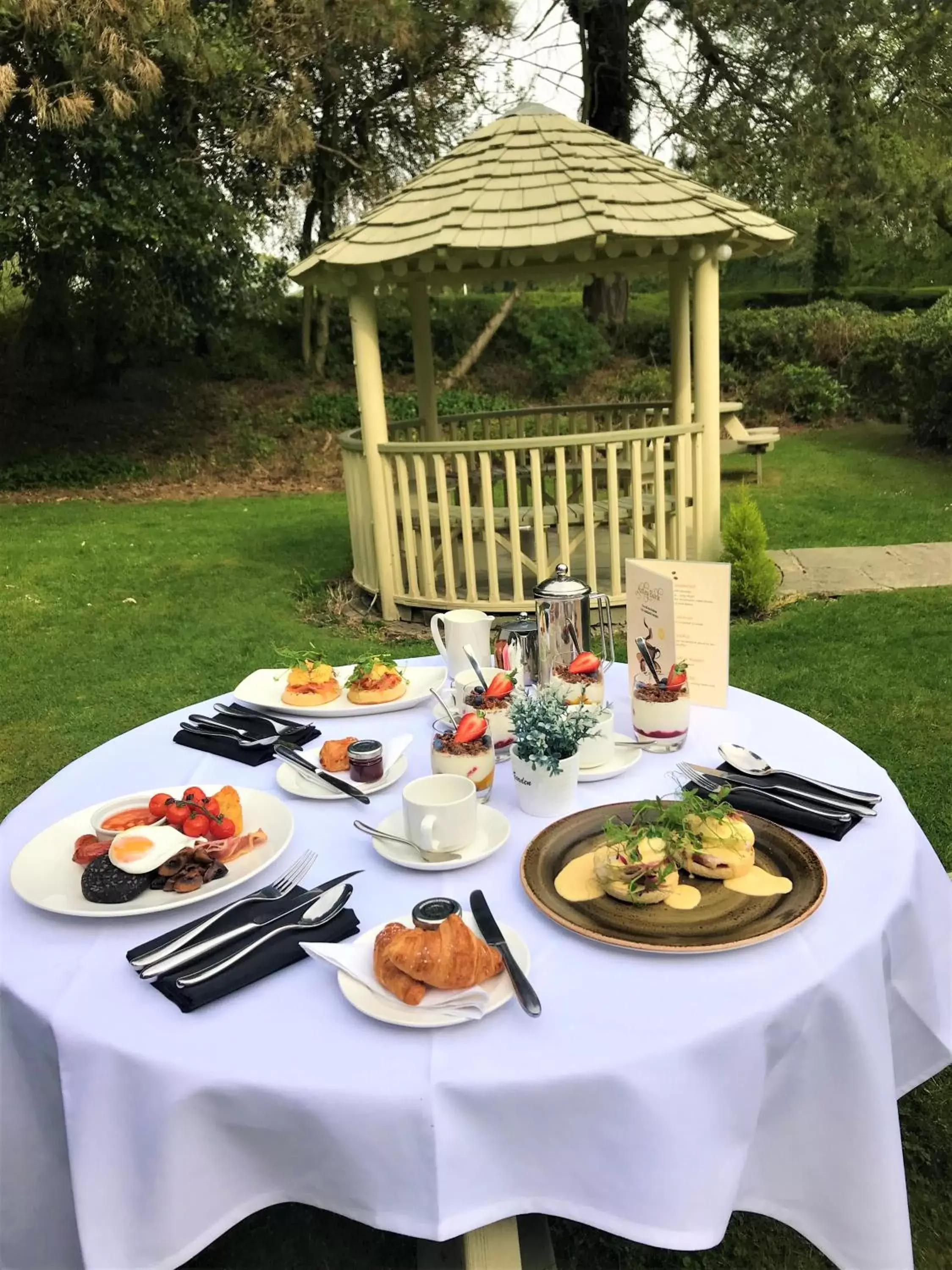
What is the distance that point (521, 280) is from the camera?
7.80 metres

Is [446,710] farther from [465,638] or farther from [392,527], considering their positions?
[392,527]

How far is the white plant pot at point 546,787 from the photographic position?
1843mm

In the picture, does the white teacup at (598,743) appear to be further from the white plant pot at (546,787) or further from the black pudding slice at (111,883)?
the black pudding slice at (111,883)

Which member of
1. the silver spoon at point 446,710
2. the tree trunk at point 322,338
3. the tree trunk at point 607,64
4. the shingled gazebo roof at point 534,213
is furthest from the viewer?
the tree trunk at point 322,338

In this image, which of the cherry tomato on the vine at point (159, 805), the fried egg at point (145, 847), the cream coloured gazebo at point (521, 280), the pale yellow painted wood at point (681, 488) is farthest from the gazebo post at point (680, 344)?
the fried egg at point (145, 847)

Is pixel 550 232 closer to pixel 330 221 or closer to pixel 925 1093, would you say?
pixel 925 1093

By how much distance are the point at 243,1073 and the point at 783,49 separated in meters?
18.4

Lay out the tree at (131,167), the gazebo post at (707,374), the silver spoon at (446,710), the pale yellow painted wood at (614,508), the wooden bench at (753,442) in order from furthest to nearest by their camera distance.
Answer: the wooden bench at (753,442), the tree at (131,167), the gazebo post at (707,374), the pale yellow painted wood at (614,508), the silver spoon at (446,710)

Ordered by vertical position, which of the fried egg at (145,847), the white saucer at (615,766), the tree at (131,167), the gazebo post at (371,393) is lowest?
the white saucer at (615,766)

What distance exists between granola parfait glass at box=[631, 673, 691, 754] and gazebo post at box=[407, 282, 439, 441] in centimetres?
657

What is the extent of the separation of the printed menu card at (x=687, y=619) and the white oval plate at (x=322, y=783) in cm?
61

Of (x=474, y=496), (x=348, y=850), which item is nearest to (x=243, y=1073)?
(x=348, y=850)

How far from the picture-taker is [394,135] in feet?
53.9

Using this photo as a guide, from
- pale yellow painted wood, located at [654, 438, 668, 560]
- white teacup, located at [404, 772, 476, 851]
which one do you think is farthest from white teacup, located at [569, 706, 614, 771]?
pale yellow painted wood, located at [654, 438, 668, 560]
